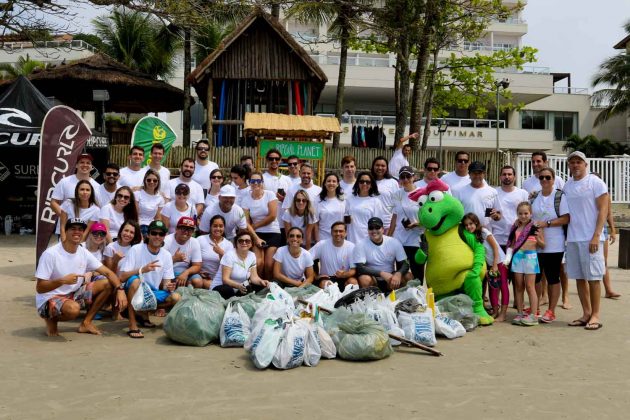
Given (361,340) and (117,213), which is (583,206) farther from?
(117,213)

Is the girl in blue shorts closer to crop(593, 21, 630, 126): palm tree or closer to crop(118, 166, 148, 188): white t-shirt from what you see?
crop(118, 166, 148, 188): white t-shirt

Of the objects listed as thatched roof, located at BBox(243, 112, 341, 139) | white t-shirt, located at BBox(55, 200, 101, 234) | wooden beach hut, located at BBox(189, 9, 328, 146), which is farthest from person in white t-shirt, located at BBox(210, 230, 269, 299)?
wooden beach hut, located at BBox(189, 9, 328, 146)

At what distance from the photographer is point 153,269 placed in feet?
Answer: 22.5

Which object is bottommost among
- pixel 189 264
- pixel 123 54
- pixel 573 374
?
pixel 573 374

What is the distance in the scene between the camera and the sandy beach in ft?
14.9

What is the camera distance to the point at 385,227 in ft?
28.1

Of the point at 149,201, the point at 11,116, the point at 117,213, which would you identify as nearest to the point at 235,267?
the point at 149,201

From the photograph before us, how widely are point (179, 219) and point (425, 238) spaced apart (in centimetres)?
286

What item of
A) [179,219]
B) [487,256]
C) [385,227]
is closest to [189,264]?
[179,219]

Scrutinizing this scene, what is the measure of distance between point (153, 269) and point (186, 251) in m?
0.73

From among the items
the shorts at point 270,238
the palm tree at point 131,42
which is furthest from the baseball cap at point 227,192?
the palm tree at point 131,42

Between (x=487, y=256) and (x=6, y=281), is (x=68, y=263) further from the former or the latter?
(x=487, y=256)

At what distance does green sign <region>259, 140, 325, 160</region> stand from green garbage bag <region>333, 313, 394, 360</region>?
6.46 meters

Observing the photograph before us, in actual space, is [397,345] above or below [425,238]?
below
